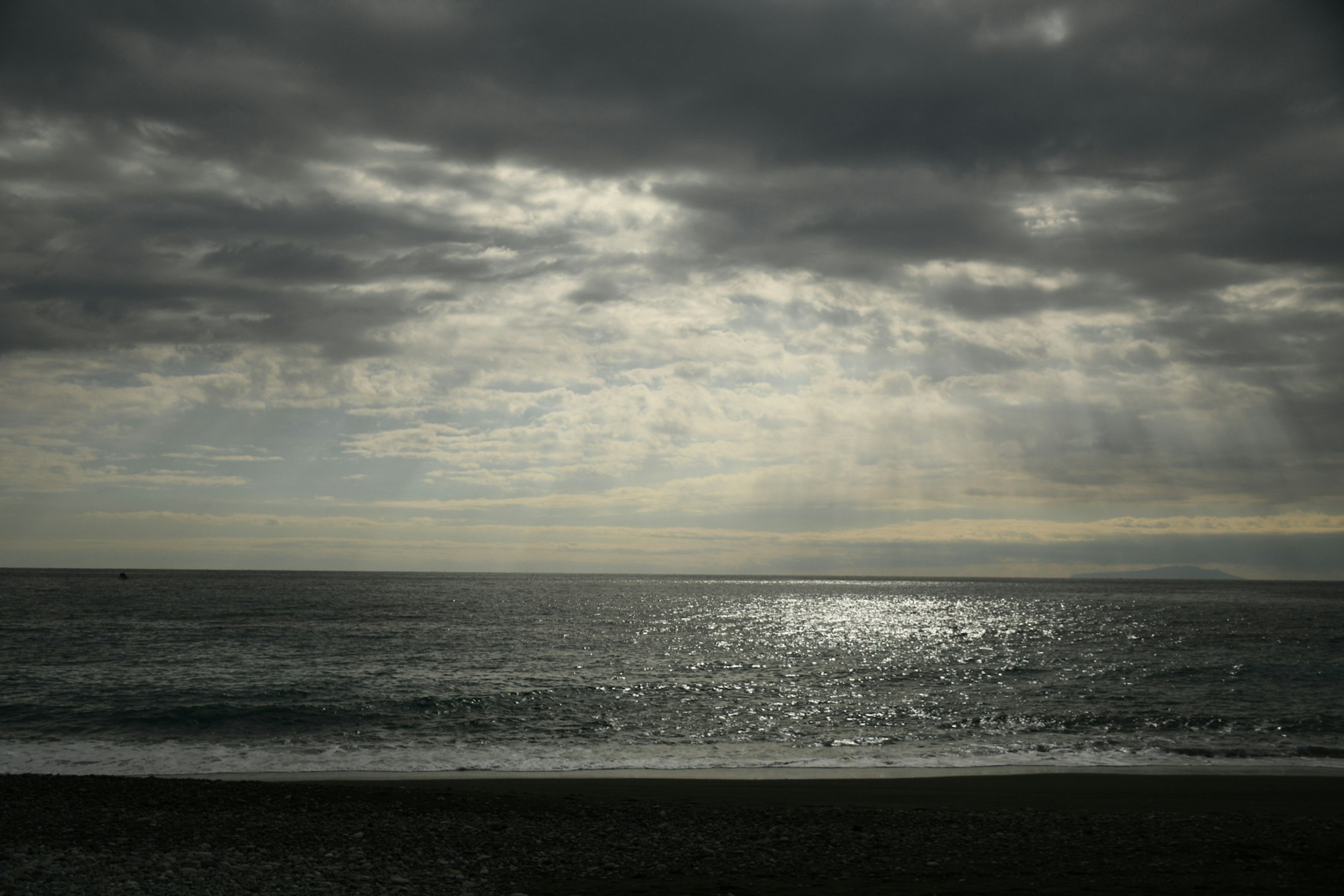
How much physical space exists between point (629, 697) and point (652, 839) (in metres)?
21.0

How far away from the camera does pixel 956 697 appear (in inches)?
1428

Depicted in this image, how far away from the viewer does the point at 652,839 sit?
13.9 m

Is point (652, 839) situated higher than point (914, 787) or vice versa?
point (652, 839)

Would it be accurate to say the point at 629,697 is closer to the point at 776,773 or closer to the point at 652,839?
the point at 776,773

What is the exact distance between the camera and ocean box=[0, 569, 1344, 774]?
79.3 ft

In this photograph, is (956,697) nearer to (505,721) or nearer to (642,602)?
(505,721)

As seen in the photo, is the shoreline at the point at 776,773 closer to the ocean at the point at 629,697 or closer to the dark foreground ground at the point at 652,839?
the ocean at the point at 629,697

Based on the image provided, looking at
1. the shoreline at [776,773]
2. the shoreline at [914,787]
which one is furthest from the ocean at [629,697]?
the shoreline at [914,787]

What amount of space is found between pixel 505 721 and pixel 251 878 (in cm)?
1780

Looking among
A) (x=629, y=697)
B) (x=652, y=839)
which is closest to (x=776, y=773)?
(x=652, y=839)

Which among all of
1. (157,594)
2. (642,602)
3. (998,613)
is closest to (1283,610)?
(998,613)

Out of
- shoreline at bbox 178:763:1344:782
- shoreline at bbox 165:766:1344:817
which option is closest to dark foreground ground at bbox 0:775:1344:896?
shoreline at bbox 165:766:1344:817

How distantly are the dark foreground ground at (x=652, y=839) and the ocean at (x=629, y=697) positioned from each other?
4939 mm

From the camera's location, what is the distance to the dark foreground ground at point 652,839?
11531 mm
